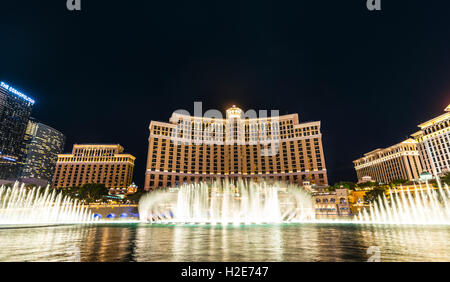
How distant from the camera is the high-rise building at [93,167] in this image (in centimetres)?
→ 15225

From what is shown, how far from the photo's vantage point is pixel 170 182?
392 ft

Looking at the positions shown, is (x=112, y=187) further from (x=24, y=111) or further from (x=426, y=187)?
(x=426, y=187)

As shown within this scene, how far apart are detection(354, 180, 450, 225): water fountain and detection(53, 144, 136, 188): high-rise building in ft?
480

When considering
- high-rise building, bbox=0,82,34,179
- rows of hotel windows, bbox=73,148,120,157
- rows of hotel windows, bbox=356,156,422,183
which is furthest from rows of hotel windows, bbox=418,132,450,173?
high-rise building, bbox=0,82,34,179

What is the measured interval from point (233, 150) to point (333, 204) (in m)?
68.6

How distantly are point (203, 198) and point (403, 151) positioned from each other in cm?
12836

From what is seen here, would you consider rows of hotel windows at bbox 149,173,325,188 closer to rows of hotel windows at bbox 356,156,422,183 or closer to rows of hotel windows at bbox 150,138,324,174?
rows of hotel windows at bbox 150,138,324,174

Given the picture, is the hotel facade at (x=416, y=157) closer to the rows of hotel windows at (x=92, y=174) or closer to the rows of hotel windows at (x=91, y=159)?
the rows of hotel windows at (x=92, y=174)

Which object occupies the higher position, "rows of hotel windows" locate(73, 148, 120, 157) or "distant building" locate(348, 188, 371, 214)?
"rows of hotel windows" locate(73, 148, 120, 157)

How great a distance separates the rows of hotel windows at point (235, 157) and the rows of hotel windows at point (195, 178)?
3496 mm

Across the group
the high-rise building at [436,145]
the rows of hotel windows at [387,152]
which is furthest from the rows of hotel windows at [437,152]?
the rows of hotel windows at [387,152]

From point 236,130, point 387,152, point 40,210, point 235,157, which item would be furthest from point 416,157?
point 40,210

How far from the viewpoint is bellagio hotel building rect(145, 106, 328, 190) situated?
393 ft
